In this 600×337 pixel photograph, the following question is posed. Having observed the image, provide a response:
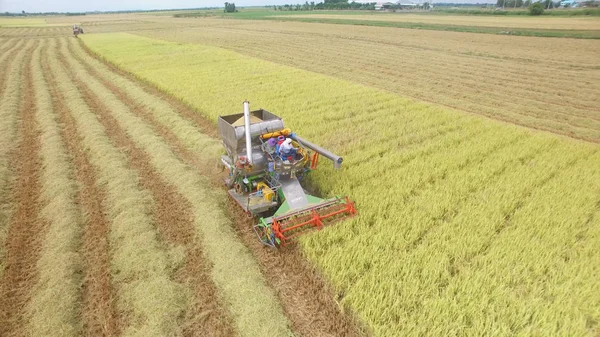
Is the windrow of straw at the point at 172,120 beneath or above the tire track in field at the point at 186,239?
above

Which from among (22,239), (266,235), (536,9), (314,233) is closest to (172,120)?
(22,239)

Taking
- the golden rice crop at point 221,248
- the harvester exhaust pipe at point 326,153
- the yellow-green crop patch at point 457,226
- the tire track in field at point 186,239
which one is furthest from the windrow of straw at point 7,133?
the yellow-green crop patch at point 457,226

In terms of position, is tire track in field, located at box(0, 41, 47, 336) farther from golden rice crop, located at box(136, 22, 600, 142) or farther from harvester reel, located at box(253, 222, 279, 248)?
golden rice crop, located at box(136, 22, 600, 142)

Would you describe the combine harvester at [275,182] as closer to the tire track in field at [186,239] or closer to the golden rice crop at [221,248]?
the golden rice crop at [221,248]

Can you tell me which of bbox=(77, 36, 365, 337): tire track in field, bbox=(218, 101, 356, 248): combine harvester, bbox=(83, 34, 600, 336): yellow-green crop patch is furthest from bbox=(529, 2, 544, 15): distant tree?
bbox=(77, 36, 365, 337): tire track in field

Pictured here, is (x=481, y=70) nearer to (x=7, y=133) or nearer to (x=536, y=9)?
(x=7, y=133)

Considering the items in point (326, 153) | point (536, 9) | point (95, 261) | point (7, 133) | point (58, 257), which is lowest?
point (95, 261)
